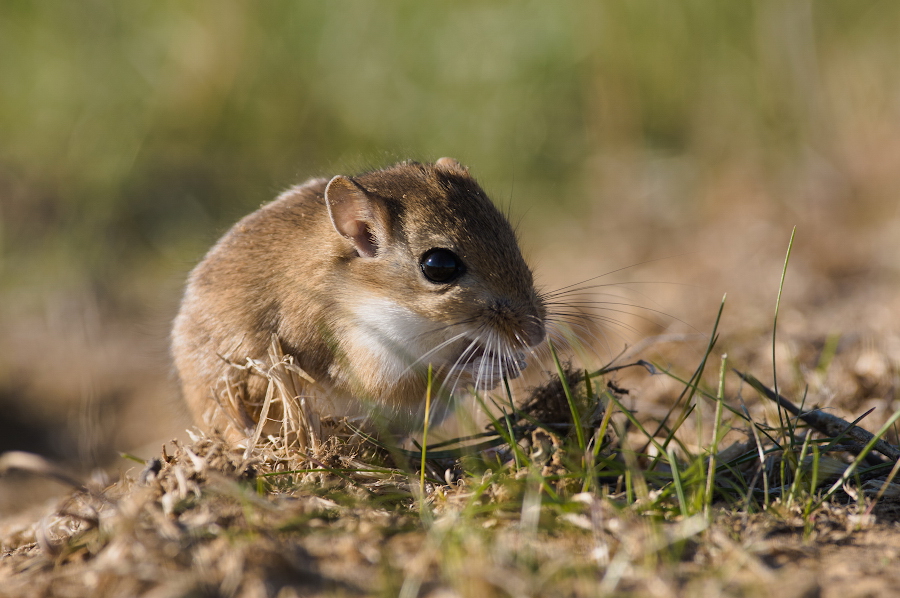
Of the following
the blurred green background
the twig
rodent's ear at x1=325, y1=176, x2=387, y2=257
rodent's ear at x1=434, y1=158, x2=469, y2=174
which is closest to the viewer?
the twig

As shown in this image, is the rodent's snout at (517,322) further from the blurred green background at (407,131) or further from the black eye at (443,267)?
the blurred green background at (407,131)

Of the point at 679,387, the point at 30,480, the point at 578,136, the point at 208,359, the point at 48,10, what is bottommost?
the point at 30,480

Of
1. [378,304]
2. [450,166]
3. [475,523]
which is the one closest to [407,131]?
[450,166]

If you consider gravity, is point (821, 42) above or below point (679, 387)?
above

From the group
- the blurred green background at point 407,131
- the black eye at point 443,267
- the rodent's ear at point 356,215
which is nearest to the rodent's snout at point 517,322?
the black eye at point 443,267

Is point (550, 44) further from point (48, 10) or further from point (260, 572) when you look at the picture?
point (260, 572)

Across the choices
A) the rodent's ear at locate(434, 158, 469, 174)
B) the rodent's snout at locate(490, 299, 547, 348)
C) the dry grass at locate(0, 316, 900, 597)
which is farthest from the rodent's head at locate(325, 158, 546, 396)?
the dry grass at locate(0, 316, 900, 597)

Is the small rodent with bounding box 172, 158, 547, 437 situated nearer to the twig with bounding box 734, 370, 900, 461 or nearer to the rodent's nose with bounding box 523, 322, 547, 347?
the rodent's nose with bounding box 523, 322, 547, 347

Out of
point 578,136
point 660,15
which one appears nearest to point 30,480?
point 578,136
